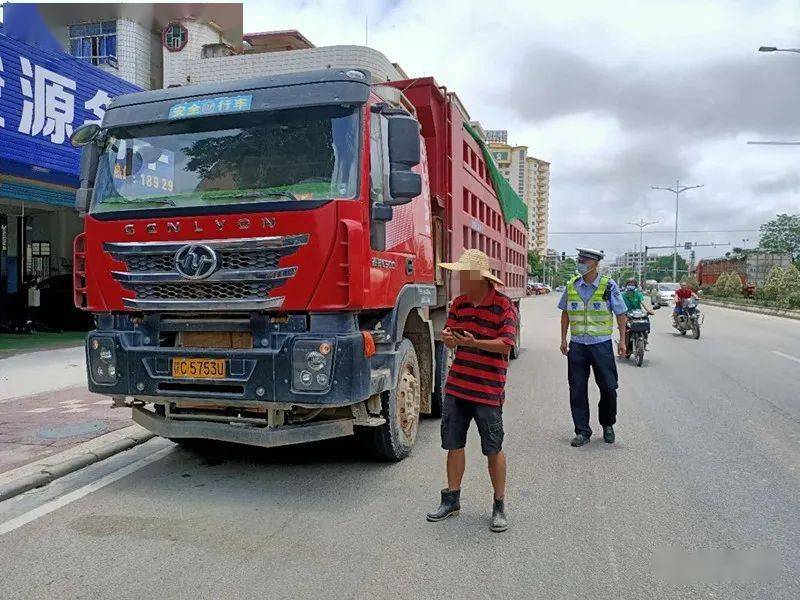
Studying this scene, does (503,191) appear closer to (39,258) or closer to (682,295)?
(682,295)

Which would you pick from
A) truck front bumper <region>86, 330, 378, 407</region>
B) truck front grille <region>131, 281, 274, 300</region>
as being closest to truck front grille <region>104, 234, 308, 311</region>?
truck front grille <region>131, 281, 274, 300</region>

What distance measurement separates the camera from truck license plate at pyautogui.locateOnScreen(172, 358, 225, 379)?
4.25 metres

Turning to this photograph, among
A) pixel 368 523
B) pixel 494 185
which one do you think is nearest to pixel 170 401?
pixel 368 523

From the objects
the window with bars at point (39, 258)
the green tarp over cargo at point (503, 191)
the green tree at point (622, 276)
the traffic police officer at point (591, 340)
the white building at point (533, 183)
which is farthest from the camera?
the white building at point (533, 183)

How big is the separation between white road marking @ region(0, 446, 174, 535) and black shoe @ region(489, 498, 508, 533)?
9.13 ft

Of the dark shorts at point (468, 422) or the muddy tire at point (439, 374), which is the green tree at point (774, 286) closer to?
the muddy tire at point (439, 374)

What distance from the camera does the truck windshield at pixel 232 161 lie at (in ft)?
14.0

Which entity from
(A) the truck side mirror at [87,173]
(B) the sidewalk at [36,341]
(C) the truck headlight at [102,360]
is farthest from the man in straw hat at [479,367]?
(B) the sidewalk at [36,341]

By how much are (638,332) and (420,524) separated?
27.6 ft

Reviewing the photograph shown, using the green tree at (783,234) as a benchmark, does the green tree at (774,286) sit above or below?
below

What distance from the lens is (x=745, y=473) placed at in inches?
193

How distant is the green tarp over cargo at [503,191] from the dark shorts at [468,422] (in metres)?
4.21

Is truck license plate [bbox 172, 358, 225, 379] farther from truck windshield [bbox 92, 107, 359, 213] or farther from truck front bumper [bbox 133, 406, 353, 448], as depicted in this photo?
truck windshield [bbox 92, 107, 359, 213]

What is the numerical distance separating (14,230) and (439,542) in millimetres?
16111
